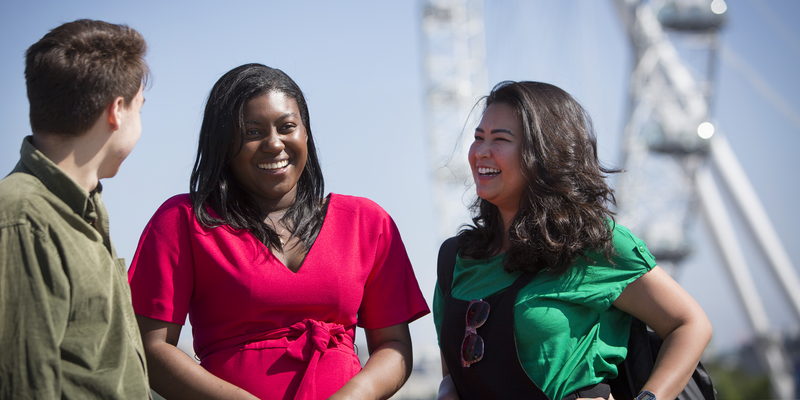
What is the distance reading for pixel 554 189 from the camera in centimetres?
228

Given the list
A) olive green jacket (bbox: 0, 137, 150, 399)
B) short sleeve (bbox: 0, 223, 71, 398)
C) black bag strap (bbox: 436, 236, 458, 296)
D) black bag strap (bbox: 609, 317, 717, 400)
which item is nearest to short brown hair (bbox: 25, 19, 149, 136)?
olive green jacket (bbox: 0, 137, 150, 399)

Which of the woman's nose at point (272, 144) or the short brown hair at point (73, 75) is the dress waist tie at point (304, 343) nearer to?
the woman's nose at point (272, 144)

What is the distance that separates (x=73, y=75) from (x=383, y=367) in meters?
1.27

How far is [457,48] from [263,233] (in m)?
20.2

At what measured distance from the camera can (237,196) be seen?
2248mm

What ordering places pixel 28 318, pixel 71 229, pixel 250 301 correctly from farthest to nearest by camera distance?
pixel 250 301
pixel 71 229
pixel 28 318

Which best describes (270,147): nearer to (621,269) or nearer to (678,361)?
(621,269)

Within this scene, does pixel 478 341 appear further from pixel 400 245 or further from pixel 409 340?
pixel 400 245

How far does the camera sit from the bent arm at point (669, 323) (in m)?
2.06

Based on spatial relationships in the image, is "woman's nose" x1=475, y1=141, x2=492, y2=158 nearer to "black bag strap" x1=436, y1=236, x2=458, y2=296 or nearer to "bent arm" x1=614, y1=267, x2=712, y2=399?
"black bag strap" x1=436, y1=236, x2=458, y2=296

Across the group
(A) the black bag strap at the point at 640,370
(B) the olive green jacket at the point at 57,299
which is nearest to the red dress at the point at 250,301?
(B) the olive green jacket at the point at 57,299

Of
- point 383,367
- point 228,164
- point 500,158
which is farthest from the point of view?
point 500,158

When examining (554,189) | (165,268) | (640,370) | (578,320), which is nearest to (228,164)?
(165,268)

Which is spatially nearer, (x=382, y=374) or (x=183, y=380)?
(x=183, y=380)
